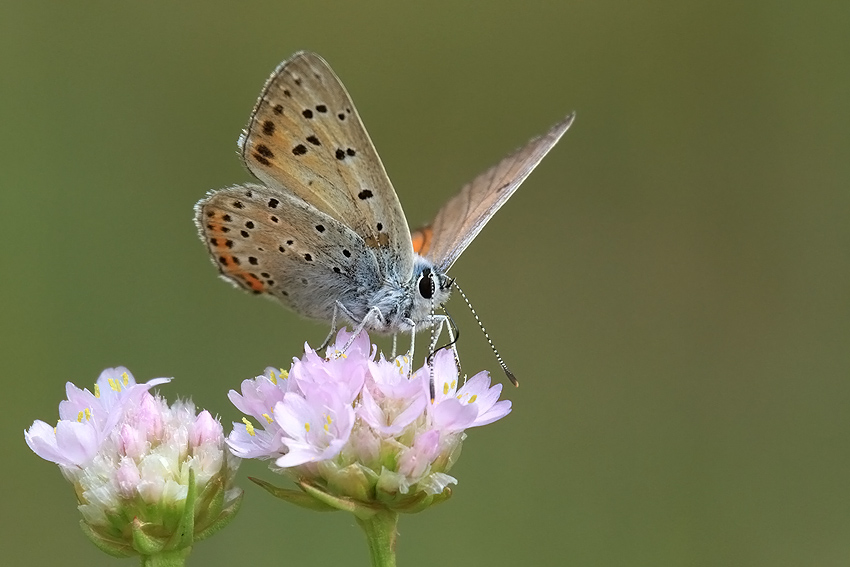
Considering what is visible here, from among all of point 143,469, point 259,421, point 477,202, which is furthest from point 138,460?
point 477,202

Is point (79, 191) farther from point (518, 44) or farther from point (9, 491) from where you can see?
point (518, 44)

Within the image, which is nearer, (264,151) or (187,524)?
(187,524)

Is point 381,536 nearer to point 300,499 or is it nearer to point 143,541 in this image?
point 300,499

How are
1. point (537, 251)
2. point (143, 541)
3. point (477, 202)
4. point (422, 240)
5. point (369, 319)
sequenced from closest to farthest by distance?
point (143, 541) → point (369, 319) → point (477, 202) → point (422, 240) → point (537, 251)

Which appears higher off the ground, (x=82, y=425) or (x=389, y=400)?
(x=389, y=400)

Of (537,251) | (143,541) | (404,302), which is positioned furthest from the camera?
(537,251)

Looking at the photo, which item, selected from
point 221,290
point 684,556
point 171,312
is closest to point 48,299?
point 171,312

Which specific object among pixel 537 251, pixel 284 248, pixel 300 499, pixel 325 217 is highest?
pixel 325 217

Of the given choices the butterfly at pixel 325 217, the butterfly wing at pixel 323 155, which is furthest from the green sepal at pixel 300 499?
the butterfly wing at pixel 323 155
